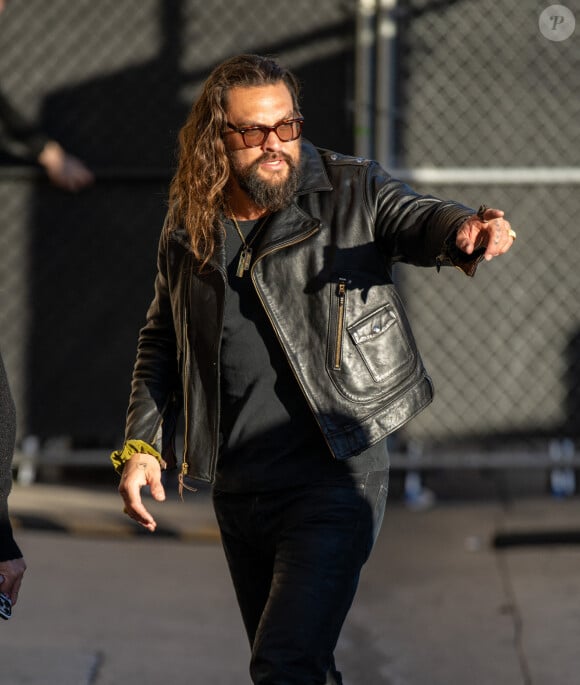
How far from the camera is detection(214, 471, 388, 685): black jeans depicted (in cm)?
305

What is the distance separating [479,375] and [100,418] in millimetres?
2237

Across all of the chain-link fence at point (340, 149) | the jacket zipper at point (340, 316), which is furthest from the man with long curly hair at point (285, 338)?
the chain-link fence at point (340, 149)

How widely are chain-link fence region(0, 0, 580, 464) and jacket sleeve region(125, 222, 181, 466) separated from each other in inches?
141

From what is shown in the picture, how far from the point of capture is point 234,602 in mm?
5777

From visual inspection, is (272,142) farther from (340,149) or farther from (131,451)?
(340,149)

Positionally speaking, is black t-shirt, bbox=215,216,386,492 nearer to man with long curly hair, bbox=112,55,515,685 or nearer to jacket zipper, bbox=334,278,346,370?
man with long curly hair, bbox=112,55,515,685

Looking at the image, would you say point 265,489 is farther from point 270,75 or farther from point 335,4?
point 335,4

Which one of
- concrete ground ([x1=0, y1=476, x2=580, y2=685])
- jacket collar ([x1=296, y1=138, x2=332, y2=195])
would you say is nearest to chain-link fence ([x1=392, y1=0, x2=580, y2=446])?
concrete ground ([x1=0, y1=476, x2=580, y2=685])

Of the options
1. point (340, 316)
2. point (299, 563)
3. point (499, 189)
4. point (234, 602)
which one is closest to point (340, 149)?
point (499, 189)

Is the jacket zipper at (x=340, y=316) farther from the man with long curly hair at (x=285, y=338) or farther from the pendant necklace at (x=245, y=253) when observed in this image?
the pendant necklace at (x=245, y=253)

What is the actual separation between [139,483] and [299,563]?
495 millimetres

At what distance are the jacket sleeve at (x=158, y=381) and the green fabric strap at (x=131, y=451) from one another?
26mm

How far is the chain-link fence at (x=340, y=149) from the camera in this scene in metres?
7.02

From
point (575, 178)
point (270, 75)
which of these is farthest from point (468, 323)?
point (270, 75)
